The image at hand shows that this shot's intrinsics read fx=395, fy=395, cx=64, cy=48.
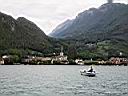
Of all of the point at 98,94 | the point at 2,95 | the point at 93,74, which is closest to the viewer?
the point at 2,95

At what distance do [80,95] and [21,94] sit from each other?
11.8 m

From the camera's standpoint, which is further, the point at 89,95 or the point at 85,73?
the point at 85,73

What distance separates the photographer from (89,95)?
79.4 m

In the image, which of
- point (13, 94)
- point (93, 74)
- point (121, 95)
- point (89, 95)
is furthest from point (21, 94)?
point (93, 74)

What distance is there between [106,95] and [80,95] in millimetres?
5226

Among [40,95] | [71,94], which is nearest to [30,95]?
[40,95]

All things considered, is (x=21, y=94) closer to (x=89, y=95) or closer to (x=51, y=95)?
(x=51, y=95)

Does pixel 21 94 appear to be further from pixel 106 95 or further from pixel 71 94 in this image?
pixel 106 95

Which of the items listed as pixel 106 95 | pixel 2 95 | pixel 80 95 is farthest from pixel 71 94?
pixel 2 95

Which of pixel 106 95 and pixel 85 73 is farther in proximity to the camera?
pixel 85 73

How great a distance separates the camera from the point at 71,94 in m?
80.4

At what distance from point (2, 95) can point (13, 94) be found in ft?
9.37

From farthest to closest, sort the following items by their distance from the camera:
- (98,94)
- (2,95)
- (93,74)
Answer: (93,74), (98,94), (2,95)

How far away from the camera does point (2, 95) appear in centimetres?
7588
